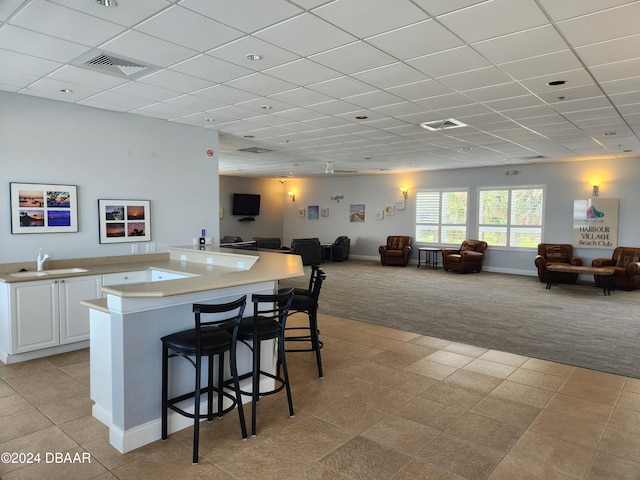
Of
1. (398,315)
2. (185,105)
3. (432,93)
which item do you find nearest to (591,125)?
(432,93)

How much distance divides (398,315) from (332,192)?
30.3 feet

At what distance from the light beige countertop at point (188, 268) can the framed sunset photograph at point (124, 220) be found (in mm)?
266

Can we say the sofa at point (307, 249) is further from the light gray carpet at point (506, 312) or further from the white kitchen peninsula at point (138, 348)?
the white kitchen peninsula at point (138, 348)

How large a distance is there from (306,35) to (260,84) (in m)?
1.28

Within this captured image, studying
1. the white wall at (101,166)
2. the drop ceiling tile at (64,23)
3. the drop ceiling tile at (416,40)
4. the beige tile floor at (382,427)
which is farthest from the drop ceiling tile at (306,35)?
the white wall at (101,166)

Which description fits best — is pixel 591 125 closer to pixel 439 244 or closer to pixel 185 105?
pixel 185 105

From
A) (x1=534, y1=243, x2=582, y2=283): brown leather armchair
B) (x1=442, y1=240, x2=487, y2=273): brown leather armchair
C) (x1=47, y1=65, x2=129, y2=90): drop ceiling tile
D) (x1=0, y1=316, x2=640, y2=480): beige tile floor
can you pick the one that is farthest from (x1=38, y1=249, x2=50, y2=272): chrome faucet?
(x1=534, y1=243, x2=582, y2=283): brown leather armchair

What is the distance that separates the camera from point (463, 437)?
113 inches

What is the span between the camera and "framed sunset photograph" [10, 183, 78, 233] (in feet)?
14.7

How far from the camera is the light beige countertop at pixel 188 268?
2.85m

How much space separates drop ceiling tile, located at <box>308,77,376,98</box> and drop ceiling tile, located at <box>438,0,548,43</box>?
1.32m

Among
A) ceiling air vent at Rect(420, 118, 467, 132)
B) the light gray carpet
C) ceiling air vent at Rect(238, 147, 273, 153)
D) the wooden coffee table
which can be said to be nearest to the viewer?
the light gray carpet

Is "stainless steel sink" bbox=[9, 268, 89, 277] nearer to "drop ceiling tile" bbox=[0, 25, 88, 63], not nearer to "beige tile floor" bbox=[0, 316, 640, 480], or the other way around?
"beige tile floor" bbox=[0, 316, 640, 480]

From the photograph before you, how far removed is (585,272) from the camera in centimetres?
838
